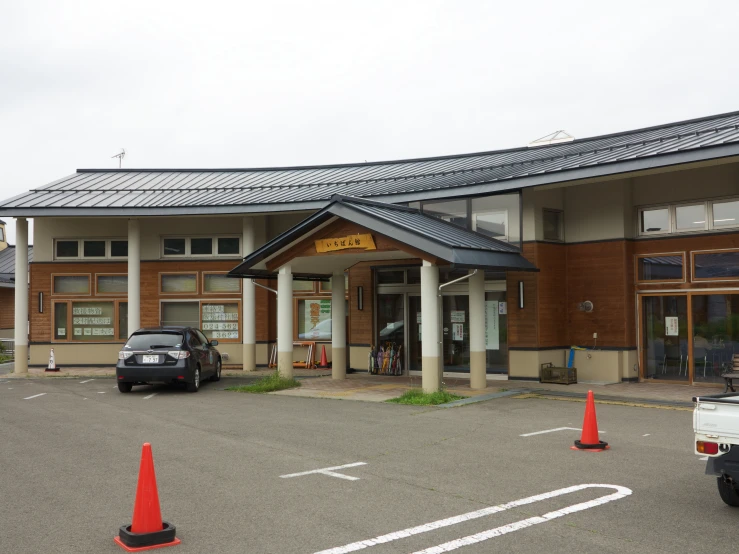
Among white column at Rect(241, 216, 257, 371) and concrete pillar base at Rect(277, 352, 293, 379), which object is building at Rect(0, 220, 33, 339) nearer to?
white column at Rect(241, 216, 257, 371)

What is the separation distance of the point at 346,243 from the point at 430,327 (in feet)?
8.89

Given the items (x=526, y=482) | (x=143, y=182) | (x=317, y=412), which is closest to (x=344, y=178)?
(x=143, y=182)

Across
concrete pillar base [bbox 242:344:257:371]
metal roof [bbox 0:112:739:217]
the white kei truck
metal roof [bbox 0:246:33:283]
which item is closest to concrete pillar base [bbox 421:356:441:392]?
metal roof [bbox 0:112:739:217]

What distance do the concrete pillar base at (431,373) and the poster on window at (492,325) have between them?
365 centimetres

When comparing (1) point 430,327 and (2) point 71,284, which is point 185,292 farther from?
(1) point 430,327

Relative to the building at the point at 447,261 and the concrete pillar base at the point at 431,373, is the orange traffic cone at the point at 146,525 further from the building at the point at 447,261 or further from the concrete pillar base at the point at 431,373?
the concrete pillar base at the point at 431,373

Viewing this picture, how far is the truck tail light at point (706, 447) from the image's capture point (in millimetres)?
6797

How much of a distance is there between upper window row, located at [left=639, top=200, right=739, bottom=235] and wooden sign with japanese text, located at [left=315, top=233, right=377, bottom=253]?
636 cm

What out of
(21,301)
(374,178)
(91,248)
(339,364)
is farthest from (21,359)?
(374,178)

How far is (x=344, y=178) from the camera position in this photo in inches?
981

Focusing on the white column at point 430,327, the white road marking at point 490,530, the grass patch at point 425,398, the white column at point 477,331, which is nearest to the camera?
the white road marking at point 490,530

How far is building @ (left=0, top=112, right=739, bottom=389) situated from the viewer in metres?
16.2

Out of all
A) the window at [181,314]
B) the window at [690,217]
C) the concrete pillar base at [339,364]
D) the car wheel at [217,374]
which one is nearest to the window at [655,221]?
the window at [690,217]

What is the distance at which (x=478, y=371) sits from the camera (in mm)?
16719
